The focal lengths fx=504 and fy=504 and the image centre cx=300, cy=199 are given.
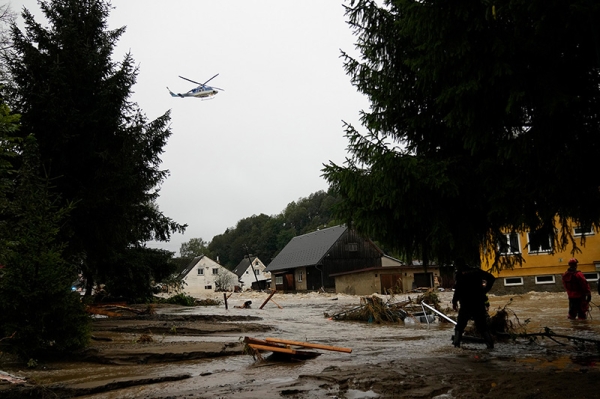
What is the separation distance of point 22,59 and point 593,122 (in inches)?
672

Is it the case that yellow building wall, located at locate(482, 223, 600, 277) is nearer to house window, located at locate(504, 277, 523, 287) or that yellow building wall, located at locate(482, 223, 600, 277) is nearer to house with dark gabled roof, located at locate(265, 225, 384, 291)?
house window, located at locate(504, 277, 523, 287)

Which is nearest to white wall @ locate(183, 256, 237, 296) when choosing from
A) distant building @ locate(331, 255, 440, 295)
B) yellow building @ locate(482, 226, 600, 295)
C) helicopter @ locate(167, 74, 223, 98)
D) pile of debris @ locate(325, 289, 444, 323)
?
distant building @ locate(331, 255, 440, 295)

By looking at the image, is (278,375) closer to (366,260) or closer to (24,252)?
(24,252)

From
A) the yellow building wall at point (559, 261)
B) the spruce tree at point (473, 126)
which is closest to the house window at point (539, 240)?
the spruce tree at point (473, 126)

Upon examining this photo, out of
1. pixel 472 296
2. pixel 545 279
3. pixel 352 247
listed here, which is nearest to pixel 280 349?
pixel 472 296

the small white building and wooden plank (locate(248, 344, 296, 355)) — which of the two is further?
the small white building

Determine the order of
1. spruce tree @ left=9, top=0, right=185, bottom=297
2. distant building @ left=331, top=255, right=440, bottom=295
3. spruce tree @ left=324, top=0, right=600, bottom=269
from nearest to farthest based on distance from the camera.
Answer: spruce tree @ left=324, top=0, right=600, bottom=269 → spruce tree @ left=9, top=0, right=185, bottom=297 → distant building @ left=331, top=255, right=440, bottom=295

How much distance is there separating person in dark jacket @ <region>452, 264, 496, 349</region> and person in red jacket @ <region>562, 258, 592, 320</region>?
5.60m

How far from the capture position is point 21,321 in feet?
29.4

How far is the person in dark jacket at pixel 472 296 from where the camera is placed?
32.3 ft

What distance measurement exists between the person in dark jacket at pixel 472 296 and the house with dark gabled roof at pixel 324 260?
45.0 m

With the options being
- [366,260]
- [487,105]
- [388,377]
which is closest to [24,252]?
[388,377]

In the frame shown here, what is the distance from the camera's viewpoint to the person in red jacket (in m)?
14.3

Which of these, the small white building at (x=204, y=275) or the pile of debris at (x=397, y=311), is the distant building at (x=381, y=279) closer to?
the pile of debris at (x=397, y=311)
